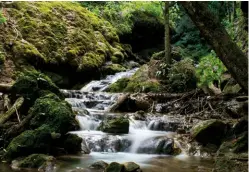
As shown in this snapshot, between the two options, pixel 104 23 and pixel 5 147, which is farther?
pixel 104 23

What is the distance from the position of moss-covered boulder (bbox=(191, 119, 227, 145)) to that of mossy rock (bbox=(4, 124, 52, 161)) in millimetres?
3061

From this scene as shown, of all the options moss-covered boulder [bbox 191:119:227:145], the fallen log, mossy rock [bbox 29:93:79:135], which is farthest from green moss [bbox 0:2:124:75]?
moss-covered boulder [bbox 191:119:227:145]

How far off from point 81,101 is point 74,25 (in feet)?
22.6

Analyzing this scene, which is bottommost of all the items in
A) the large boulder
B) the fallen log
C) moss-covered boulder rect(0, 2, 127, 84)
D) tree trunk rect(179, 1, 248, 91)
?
the large boulder

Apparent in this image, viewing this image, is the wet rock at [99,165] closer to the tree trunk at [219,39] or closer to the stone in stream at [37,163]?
the stone in stream at [37,163]

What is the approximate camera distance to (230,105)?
9.22 m

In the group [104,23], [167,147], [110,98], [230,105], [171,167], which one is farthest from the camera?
[104,23]

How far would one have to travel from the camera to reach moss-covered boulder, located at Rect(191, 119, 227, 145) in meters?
7.61

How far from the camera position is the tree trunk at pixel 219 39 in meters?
2.89

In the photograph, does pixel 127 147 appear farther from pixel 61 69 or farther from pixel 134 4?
pixel 134 4

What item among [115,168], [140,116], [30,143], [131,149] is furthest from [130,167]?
[140,116]

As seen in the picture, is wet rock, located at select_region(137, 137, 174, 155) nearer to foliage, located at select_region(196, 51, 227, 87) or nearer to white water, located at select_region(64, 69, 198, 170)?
white water, located at select_region(64, 69, 198, 170)

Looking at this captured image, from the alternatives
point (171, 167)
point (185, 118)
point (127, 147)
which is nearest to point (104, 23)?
point (185, 118)

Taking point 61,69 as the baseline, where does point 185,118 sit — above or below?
below
